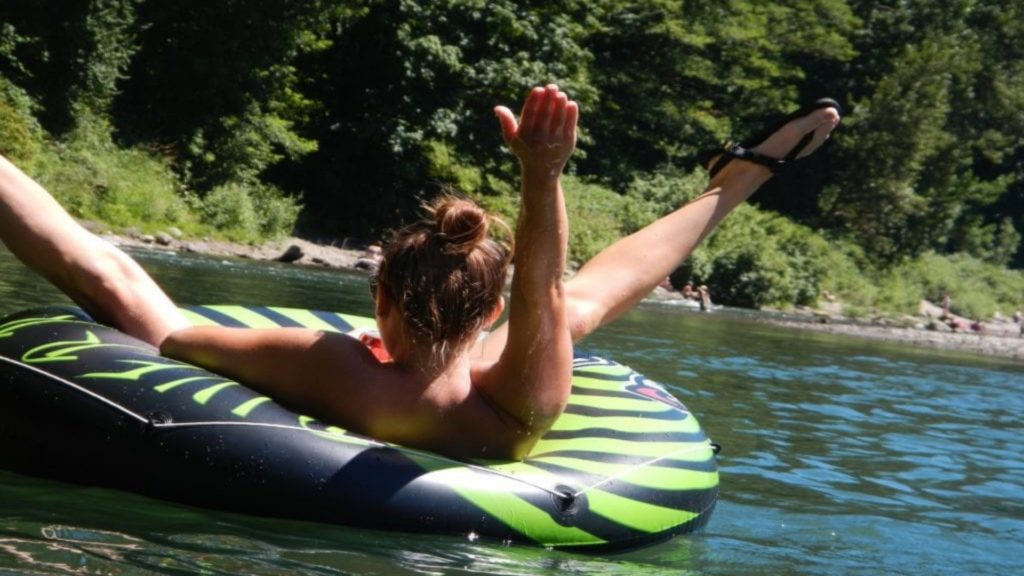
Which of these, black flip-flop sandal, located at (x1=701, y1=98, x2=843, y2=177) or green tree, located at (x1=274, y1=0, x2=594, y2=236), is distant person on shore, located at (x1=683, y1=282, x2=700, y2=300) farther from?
black flip-flop sandal, located at (x1=701, y1=98, x2=843, y2=177)

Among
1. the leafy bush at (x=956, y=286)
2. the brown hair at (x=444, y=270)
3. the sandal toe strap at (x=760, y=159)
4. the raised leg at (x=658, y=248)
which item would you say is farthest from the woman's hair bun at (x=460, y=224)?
the leafy bush at (x=956, y=286)

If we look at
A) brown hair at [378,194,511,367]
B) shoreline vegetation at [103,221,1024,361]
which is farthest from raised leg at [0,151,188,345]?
shoreline vegetation at [103,221,1024,361]

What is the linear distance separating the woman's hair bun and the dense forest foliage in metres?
16.1

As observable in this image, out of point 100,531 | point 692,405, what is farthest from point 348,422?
point 692,405

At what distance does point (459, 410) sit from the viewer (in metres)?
3.82

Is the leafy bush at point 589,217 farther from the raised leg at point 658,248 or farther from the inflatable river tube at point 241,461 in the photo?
the inflatable river tube at point 241,461

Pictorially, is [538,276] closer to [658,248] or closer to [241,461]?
[241,461]

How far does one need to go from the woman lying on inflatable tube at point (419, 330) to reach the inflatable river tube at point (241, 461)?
9cm

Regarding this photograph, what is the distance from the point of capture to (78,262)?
12.8ft

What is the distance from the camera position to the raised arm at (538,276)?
3061mm

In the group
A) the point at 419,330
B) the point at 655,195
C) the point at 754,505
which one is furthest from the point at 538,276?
the point at 655,195

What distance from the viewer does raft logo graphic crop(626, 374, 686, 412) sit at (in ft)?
15.8

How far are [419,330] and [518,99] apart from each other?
2175 cm

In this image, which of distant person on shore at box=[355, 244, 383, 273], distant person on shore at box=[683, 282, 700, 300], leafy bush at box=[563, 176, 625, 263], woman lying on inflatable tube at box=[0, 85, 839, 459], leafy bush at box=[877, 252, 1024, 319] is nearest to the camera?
woman lying on inflatable tube at box=[0, 85, 839, 459]
